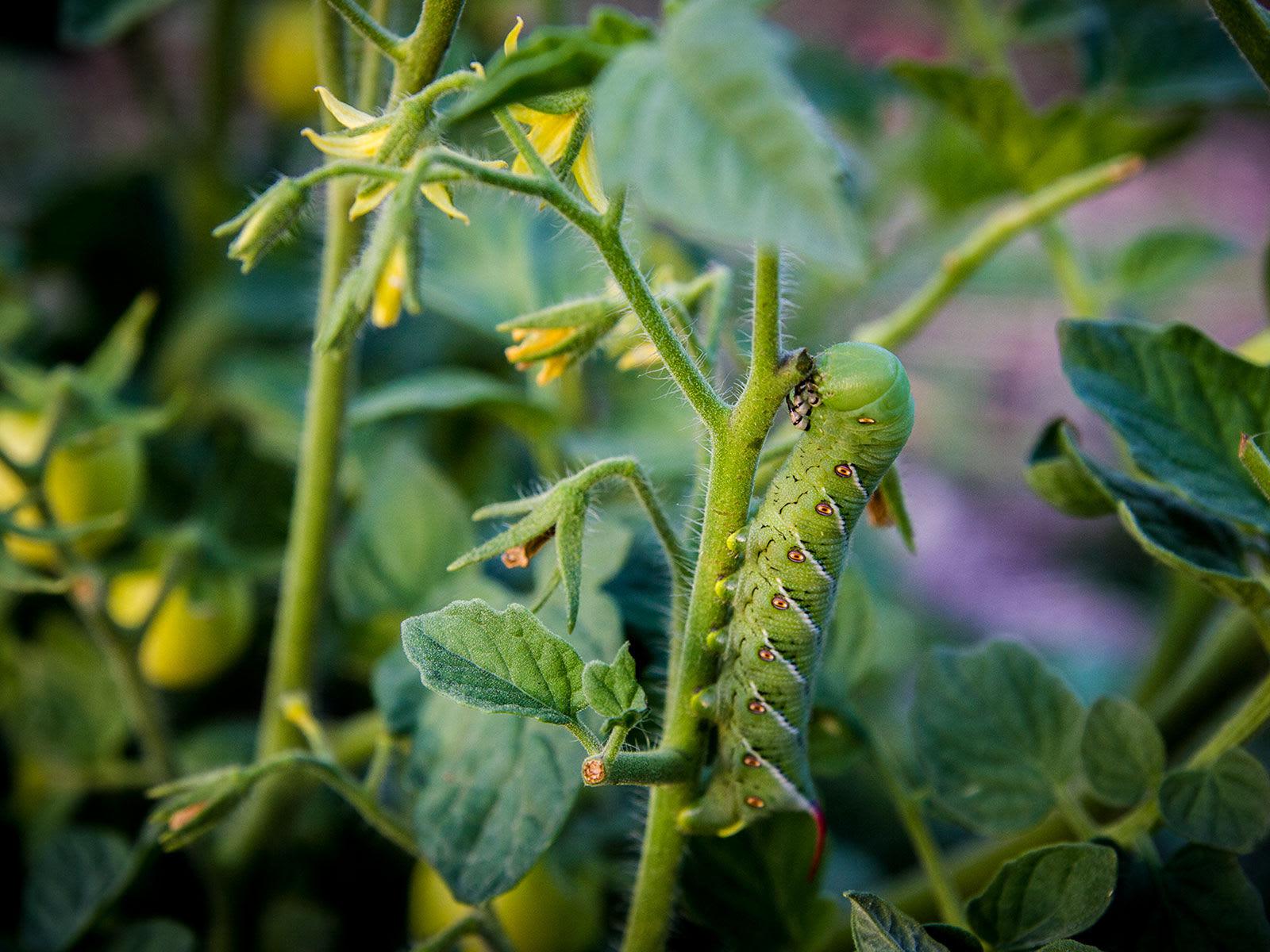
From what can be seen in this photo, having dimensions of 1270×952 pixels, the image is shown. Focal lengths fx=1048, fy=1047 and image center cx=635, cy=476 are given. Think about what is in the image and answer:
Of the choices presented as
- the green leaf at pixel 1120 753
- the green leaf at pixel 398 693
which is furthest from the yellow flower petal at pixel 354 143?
the green leaf at pixel 1120 753

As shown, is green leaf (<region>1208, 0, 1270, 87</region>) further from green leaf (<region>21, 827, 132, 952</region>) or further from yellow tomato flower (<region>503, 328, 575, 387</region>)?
green leaf (<region>21, 827, 132, 952</region>)

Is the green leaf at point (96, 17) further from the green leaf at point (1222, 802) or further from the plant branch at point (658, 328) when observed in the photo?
the green leaf at point (1222, 802)

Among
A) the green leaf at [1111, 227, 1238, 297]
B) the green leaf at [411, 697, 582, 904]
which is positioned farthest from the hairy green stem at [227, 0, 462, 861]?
the green leaf at [1111, 227, 1238, 297]

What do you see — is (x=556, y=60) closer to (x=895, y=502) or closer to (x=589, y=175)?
(x=589, y=175)

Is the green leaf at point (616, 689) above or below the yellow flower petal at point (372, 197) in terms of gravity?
below

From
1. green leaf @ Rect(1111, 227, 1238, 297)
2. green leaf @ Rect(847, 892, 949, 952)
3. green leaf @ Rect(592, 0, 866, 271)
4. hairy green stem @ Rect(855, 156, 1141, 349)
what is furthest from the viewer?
green leaf @ Rect(1111, 227, 1238, 297)

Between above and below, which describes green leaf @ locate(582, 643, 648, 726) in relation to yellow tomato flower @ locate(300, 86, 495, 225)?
below

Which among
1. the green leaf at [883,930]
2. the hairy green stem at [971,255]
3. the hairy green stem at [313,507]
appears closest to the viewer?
the green leaf at [883,930]
